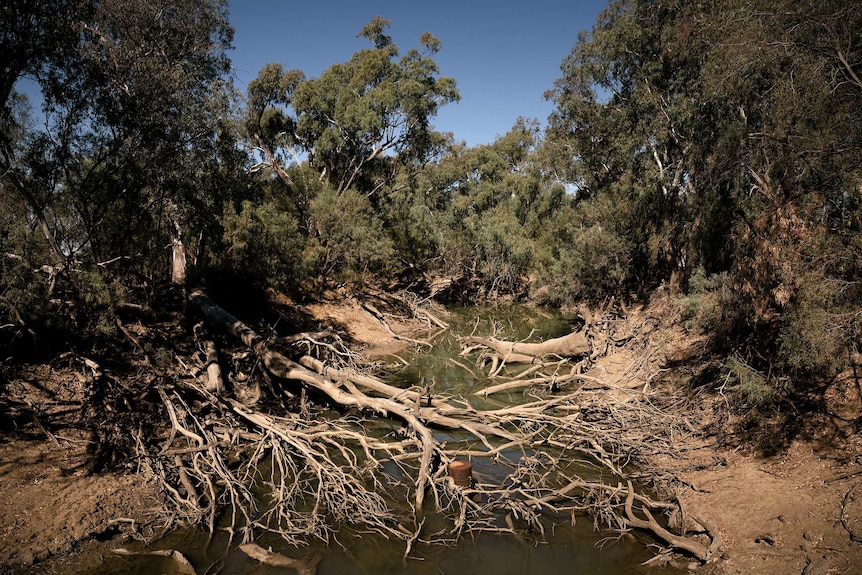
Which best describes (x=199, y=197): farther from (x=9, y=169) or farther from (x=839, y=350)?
(x=839, y=350)

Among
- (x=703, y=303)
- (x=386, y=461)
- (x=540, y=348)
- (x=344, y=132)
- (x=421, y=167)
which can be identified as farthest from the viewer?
(x=421, y=167)

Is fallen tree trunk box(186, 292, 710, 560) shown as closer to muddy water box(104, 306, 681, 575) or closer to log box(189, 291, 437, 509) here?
log box(189, 291, 437, 509)

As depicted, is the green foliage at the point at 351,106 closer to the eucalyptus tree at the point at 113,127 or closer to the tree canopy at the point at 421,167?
the tree canopy at the point at 421,167

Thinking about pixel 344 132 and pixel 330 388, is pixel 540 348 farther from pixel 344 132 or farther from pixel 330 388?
pixel 344 132

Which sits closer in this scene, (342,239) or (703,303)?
(703,303)

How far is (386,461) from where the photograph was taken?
9305mm

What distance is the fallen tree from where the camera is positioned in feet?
23.4

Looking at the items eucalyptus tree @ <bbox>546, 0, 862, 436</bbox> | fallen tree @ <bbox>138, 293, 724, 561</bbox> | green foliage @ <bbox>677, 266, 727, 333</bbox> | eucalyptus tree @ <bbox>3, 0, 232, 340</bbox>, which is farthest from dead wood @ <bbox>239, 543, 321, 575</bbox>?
green foliage @ <bbox>677, 266, 727, 333</bbox>

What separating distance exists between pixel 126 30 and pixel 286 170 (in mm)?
17755

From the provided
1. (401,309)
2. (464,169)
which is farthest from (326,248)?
(464,169)

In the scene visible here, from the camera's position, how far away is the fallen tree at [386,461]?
23.4 feet

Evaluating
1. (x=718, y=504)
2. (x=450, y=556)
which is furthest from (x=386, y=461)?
(x=718, y=504)

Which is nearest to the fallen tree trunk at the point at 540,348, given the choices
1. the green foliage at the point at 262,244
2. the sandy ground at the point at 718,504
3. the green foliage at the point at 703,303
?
the green foliage at the point at 703,303

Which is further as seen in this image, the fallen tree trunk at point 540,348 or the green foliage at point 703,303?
the fallen tree trunk at point 540,348
